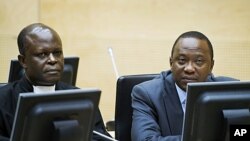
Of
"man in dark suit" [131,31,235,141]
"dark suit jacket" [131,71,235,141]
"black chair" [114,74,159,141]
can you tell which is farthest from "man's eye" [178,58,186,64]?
"black chair" [114,74,159,141]

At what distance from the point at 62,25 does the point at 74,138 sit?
11.7 feet

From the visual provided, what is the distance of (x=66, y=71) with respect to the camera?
3510 mm

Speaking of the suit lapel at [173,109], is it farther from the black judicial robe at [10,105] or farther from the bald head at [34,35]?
the bald head at [34,35]

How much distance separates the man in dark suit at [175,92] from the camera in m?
2.82

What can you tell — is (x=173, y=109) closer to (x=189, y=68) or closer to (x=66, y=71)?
(x=189, y=68)

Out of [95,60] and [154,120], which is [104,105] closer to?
[95,60]

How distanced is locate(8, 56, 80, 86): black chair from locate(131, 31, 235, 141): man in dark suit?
72cm

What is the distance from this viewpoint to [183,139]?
7.07ft

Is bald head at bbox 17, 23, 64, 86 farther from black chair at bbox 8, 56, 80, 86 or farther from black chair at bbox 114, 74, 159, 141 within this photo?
black chair at bbox 8, 56, 80, 86

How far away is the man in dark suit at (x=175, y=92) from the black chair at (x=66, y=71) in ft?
2.35

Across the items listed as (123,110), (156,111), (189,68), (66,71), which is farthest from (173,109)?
(66,71)

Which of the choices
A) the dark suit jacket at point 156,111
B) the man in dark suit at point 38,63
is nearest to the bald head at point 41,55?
the man in dark suit at point 38,63

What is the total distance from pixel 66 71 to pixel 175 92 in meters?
0.87

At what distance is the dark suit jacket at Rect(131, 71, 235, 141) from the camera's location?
274 cm
